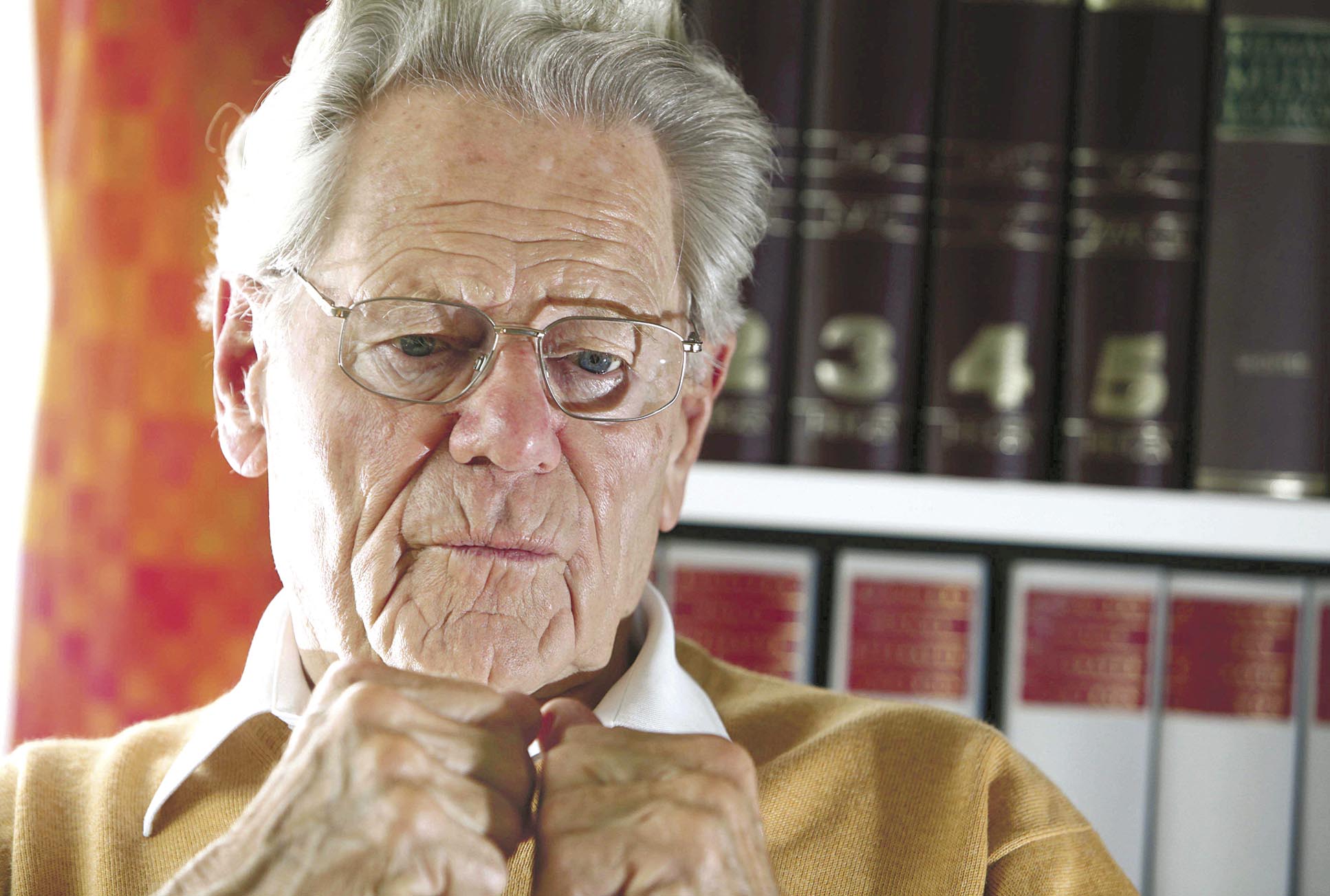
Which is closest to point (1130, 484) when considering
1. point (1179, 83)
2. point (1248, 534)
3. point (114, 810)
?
point (1248, 534)

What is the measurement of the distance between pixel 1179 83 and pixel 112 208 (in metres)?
1.09

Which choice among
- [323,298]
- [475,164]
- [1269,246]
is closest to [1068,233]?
[1269,246]

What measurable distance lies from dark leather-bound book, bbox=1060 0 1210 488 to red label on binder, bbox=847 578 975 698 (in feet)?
0.52

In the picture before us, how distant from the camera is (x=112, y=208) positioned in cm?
140

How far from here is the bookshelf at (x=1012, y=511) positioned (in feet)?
3.49

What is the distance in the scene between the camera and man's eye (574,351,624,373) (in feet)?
2.92

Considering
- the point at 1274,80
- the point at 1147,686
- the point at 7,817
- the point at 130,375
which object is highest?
the point at 1274,80

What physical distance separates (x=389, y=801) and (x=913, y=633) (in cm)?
60

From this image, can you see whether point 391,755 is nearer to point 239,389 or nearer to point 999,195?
point 239,389

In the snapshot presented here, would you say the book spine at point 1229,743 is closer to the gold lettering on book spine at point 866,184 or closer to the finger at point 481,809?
the gold lettering on book spine at point 866,184

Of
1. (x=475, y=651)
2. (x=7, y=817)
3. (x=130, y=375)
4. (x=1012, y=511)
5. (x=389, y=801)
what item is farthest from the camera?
(x=130, y=375)

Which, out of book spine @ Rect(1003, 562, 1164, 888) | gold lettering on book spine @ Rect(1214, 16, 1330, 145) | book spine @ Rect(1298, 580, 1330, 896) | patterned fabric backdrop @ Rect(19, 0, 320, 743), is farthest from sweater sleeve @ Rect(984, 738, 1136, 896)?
patterned fabric backdrop @ Rect(19, 0, 320, 743)

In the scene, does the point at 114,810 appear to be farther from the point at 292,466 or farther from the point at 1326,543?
the point at 1326,543

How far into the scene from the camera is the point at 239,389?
1012 mm
